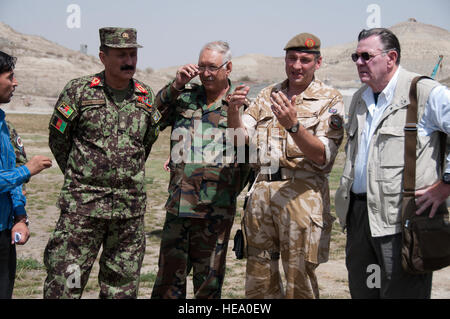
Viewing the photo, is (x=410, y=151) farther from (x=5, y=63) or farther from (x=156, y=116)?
(x=5, y=63)

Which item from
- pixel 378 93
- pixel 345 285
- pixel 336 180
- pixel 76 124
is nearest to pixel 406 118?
pixel 378 93

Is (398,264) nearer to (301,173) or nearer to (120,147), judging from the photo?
(301,173)

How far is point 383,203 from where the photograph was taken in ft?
11.4

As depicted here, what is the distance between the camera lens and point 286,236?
3893 millimetres

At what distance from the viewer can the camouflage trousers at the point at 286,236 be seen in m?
3.84

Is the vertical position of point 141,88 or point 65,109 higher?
point 141,88

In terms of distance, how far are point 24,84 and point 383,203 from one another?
5191 cm

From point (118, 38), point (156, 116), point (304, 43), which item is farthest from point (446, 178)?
point (118, 38)

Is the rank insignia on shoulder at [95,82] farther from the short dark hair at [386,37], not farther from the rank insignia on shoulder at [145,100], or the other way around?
the short dark hair at [386,37]

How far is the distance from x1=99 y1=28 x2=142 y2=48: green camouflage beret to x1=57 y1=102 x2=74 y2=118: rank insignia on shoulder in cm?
57

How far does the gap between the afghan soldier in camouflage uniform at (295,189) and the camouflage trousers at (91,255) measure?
0.93 meters

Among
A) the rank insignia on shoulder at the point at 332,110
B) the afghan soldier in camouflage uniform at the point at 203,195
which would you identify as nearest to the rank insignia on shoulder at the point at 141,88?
the afghan soldier in camouflage uniform at the point at 203,195

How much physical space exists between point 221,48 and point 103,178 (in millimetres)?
1440

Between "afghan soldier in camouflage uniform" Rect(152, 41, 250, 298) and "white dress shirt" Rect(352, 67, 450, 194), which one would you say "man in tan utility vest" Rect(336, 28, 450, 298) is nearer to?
"white dress shirt" Rect(352, 67, 450, 194)
